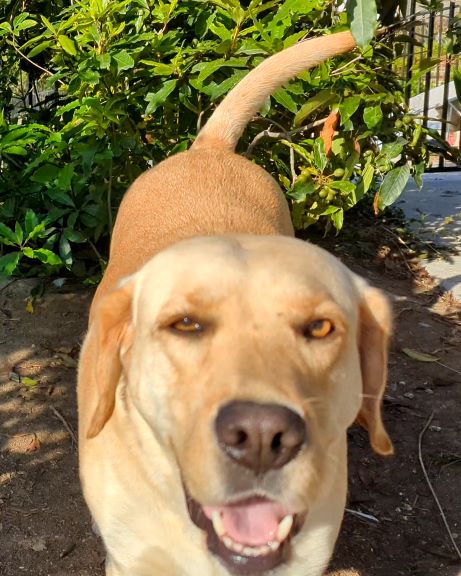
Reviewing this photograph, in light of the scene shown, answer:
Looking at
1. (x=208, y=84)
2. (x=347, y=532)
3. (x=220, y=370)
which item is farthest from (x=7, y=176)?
(x=220, y=370)

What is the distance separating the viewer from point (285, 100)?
427 cm

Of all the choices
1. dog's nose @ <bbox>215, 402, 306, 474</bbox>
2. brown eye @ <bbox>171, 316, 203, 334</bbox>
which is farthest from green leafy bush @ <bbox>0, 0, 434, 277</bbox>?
dog's nose @ <bbox>215, 402, 306, 474</bbox>

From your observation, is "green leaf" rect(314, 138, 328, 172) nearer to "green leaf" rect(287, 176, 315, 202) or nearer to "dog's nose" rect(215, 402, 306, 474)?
"green leaf" rect(287, 176, 315, 202)

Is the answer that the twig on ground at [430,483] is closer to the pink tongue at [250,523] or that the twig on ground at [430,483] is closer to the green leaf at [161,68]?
the pink tongue at [250,523]

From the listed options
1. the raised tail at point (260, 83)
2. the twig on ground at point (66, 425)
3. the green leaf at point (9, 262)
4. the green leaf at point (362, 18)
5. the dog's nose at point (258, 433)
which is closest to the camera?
the dog's nose at point (258, 433)

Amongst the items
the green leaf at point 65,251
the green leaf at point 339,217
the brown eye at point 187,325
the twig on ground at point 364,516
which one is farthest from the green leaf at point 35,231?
the brown eye at point 187,325

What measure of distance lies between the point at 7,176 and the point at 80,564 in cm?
251

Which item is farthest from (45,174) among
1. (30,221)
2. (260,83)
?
(260,83)

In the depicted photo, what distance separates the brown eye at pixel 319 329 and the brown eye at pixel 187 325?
0.99 feet

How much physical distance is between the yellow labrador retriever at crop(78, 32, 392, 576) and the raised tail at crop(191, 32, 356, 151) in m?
1.52

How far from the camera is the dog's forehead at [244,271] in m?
2.22

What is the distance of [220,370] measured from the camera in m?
1.99

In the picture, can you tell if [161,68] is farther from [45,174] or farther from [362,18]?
[362,18]

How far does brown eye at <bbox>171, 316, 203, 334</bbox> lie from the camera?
2176 millimetres
